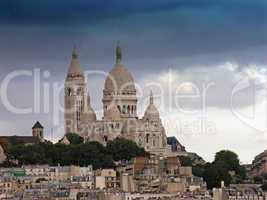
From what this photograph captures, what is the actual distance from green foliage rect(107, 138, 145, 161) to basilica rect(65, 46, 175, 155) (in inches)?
189

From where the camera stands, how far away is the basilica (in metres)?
111

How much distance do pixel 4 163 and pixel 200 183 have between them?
14.3 metres

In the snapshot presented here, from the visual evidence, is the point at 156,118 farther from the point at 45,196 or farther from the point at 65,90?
the point at 45,196

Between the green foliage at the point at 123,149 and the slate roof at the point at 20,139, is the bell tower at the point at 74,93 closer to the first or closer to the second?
the slate roof at the point at 20,139

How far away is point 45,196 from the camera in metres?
80.2

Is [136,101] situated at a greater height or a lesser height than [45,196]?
greater

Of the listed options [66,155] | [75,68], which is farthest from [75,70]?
[66,155]

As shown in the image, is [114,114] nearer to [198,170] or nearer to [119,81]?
[119,81]

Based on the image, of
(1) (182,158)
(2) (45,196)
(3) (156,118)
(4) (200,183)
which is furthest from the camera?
(3) (156,118)

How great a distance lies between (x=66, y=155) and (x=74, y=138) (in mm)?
9656

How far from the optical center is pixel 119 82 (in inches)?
4513

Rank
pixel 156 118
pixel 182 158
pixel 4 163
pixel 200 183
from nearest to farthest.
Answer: pixel 200 183, pixel 4 163, pixel 182 158, pixel 156 118

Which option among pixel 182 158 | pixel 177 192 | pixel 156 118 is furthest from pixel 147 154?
pixel 177 192

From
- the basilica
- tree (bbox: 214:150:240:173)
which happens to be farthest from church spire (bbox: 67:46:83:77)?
tree (bbox: 214:150:240:173)
